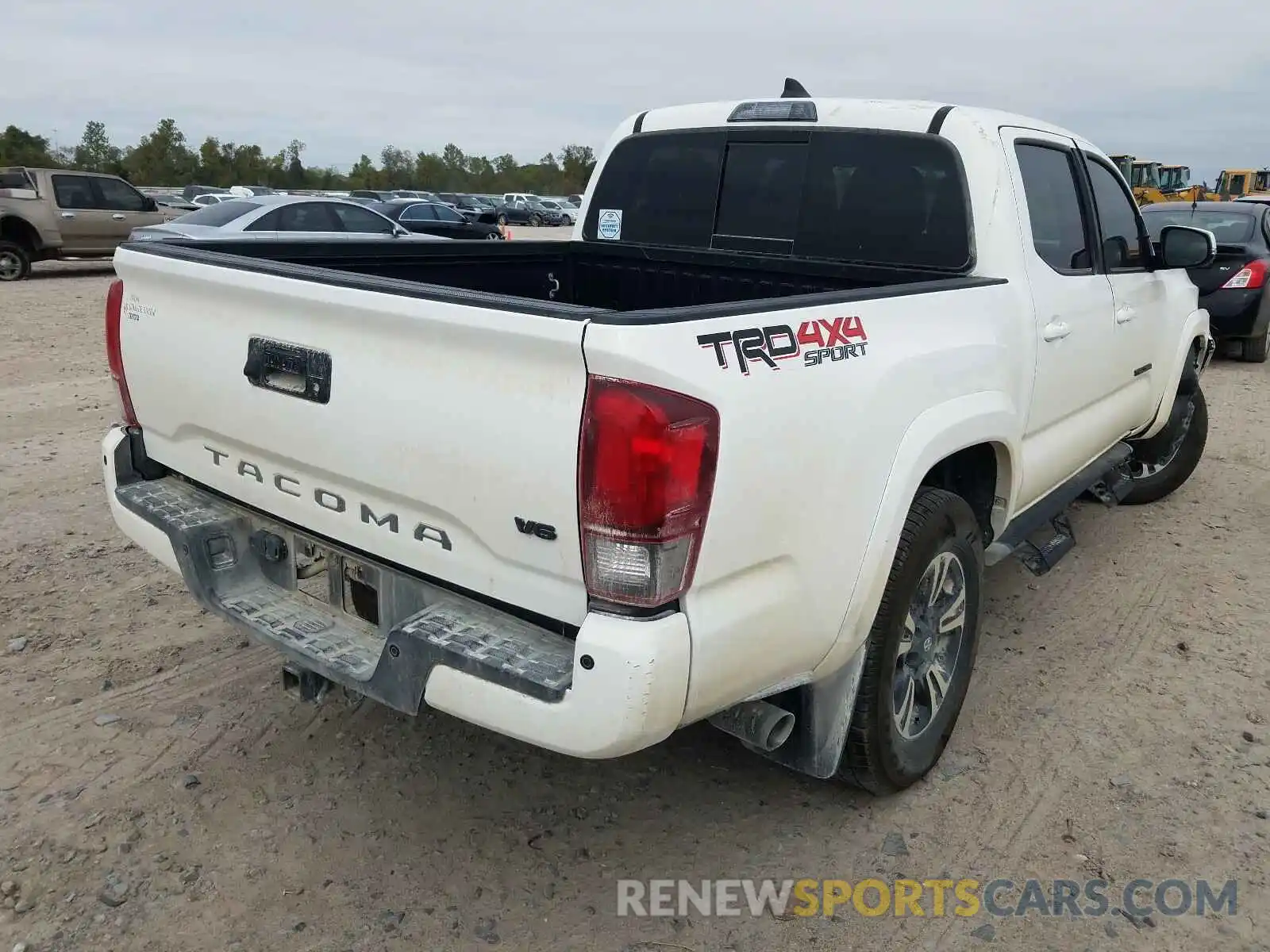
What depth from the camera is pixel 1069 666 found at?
4.01 metres

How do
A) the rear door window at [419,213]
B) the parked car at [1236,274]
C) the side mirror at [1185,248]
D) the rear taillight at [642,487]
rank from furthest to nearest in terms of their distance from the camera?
the rear door window at [419,213] < the parked car at [1236,274] < the side mirror at [1185,248] < the rear taillight at [642,487]

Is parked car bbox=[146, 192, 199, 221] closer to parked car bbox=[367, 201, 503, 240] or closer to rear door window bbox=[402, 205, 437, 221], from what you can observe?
parked car bbox=[367, 201, 503, 240]

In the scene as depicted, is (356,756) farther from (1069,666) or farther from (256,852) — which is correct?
(1069,666)

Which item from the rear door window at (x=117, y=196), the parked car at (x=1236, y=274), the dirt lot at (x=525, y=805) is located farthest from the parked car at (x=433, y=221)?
the dirt lot at (x=525, y=805)

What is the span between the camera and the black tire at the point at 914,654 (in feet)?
9.07

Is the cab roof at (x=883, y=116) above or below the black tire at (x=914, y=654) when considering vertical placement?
above

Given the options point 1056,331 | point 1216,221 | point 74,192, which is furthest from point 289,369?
point 74,192

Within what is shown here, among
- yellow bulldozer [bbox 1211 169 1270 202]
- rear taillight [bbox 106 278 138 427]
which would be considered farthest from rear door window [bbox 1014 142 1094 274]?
yellow bulldozer [bbox 1211 169 1270 202]

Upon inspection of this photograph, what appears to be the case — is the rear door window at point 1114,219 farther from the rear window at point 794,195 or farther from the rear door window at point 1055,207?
the rear window at point 794,195

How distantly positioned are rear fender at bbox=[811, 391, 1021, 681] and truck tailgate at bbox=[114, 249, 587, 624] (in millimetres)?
775

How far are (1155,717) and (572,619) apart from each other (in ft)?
8.24

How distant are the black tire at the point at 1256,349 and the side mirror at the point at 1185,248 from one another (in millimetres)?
7681

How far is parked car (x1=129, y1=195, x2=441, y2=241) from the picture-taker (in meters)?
11.8

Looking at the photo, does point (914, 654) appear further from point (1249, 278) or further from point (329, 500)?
point (1249, 278)
